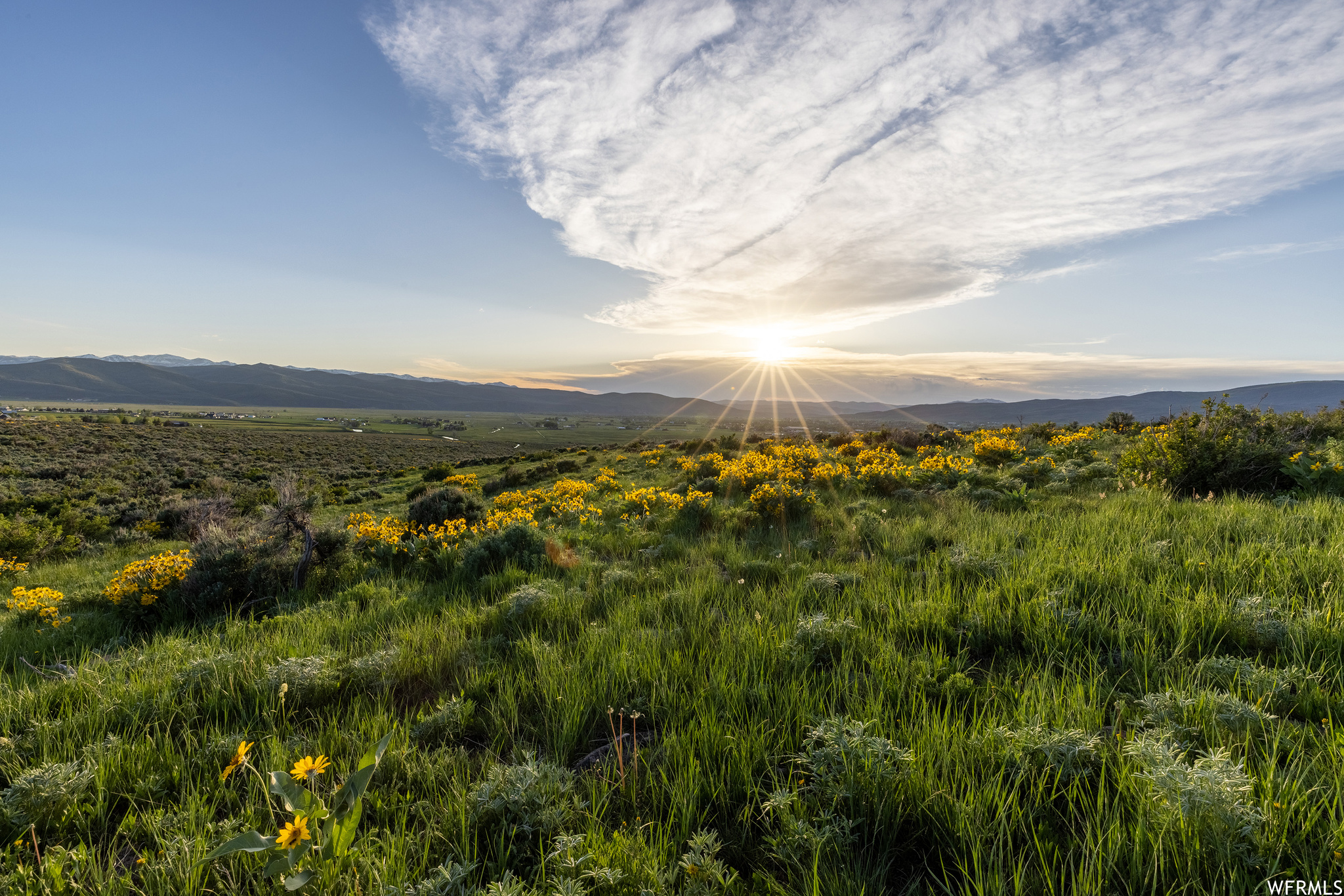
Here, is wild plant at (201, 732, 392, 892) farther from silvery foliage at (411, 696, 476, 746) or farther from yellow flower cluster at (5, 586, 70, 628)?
yellow flower cluster at (5, 586, 70, 628)

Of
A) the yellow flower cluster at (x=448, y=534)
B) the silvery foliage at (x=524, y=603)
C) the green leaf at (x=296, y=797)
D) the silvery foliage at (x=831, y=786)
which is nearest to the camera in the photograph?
the green leaf at (x=296, y=797)

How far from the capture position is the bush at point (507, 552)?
684cm

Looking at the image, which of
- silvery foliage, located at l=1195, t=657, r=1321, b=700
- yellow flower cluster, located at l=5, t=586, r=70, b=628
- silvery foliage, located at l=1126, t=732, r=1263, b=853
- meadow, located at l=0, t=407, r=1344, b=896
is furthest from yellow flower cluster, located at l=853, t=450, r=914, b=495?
yellow flower cluster, located at l=5, t=586, r=70, b=628

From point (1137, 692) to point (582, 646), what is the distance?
3.57 metres

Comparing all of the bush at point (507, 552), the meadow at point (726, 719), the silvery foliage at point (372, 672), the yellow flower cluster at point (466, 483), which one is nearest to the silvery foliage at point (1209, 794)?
the meadow at point (726, 719)

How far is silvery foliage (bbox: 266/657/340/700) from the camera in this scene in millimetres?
3361

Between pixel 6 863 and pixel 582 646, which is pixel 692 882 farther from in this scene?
pixel 6 863

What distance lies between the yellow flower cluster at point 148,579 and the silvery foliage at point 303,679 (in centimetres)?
449

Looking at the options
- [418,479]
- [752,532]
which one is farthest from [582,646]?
[418,479]

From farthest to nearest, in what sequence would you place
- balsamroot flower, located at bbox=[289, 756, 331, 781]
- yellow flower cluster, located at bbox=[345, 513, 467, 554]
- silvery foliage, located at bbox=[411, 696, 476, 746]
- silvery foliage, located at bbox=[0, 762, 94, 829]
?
yellow flower cluster, located at bbox=[345, 513, 467, 554] < silvery foliage, located at bbox=[411, 696, 476, 746] < silvery foliage, located at bbox=[0, 762, 94, 829] < balsamroot flower, located at bbox=[289, 756, 331, 781]

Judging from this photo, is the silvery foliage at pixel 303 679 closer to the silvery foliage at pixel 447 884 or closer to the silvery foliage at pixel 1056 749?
the silvery foliage at pixel 447 884

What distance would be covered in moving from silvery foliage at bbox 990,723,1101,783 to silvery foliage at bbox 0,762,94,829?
4509 millimetres

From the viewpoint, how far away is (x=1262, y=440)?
8.60 m

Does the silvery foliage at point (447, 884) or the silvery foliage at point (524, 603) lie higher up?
the silvery foliage at point (447, 884)
